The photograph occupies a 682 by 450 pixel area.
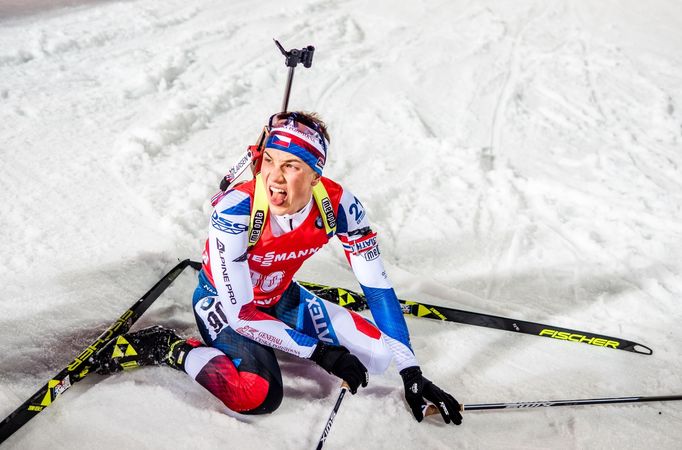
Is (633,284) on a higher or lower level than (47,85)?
lower

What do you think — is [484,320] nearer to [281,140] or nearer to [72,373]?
[281,140]

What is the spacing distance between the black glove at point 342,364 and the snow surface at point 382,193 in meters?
0.27

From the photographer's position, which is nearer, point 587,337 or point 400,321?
point 400,321

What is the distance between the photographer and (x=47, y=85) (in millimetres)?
6285

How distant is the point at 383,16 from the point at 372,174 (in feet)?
15.8

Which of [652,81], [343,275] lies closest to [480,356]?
[343,275]

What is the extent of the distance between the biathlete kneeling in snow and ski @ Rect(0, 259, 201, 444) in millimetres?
110

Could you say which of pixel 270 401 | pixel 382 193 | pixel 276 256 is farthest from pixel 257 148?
pixel 382 193

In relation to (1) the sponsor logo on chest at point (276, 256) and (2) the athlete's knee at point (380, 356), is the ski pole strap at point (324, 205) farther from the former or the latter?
(2) the athlete's knee at point (380, 356)

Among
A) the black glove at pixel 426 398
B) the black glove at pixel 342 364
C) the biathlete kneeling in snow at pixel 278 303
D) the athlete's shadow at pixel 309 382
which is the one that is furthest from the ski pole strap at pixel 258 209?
the black glove at pixel 426 398

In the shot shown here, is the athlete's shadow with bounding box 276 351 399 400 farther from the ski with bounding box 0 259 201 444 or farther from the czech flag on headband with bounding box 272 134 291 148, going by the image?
the czech flag on headband with bounding box 272 134 291 148

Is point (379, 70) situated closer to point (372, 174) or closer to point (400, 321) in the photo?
point (372, 174)

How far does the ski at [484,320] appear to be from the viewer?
3.71 metres

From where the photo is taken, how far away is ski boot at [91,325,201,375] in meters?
3.01
